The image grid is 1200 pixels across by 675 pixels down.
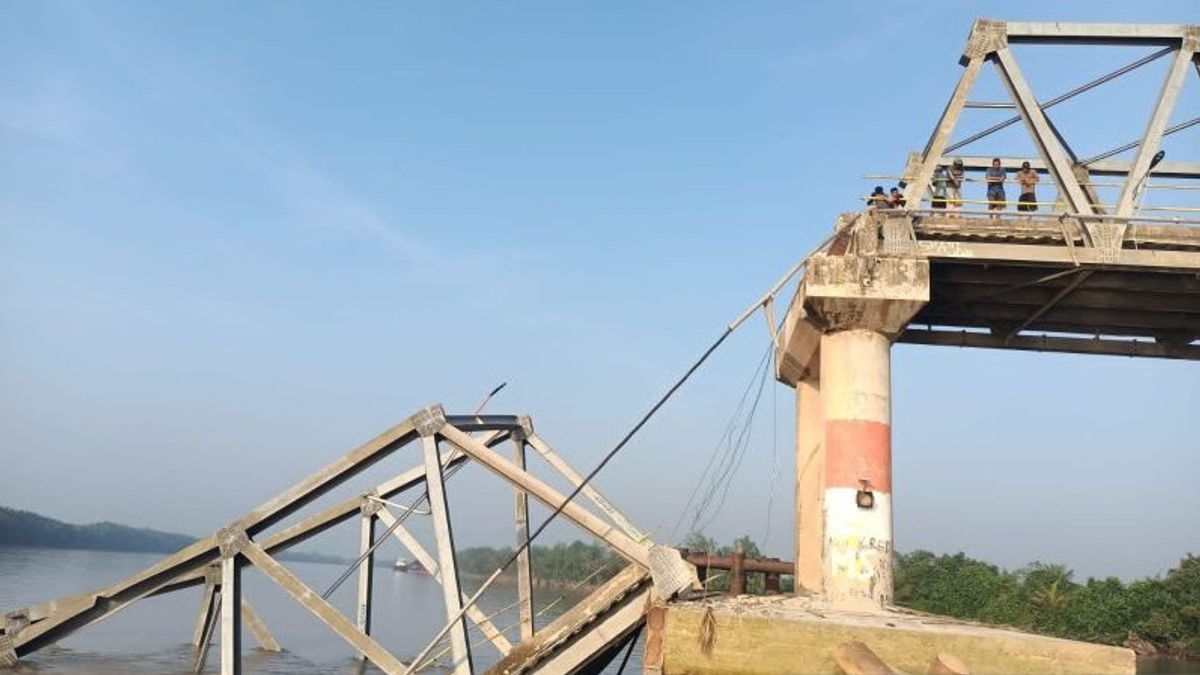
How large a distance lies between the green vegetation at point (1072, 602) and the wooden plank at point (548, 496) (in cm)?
4631

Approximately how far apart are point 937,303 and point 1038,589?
206 ft

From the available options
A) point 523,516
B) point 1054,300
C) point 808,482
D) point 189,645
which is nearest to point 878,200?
point 1054,300

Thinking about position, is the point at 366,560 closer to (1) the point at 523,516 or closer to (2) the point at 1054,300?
(1) the point at 523,516

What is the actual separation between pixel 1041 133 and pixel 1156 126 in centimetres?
185

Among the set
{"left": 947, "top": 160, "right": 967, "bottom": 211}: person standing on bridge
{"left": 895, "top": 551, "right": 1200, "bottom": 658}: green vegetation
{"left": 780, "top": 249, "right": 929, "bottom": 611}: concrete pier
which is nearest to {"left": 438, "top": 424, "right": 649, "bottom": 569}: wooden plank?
{"left": 780, "top": 249, "right": 929, "bottom": 611}: concrete pier

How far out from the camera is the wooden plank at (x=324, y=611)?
15445 millimetres

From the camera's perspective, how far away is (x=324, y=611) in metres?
16.0

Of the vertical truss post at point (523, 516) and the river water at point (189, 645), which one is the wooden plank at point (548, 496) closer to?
the vertical truss post at point (523, 516)

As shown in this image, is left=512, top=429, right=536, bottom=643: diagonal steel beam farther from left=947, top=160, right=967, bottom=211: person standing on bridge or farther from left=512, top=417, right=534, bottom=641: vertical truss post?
left=947, top=160, right=967, bottom=211: person standing on bridge

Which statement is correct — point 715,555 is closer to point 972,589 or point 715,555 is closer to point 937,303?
point 937,303

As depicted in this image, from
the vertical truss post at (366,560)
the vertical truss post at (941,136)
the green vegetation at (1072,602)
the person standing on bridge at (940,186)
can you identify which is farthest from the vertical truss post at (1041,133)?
the green vegetation at (1072,602)

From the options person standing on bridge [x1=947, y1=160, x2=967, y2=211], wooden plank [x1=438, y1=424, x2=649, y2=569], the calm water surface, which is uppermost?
person standing on bridge [x1=947, y1=160, x2=967, y2=211]

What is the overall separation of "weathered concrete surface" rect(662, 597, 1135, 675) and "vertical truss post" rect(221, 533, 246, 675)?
9.13 metres

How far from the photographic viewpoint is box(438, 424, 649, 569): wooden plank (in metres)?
14.2
